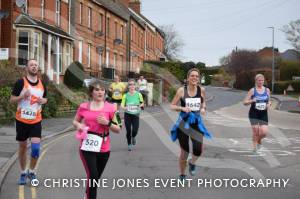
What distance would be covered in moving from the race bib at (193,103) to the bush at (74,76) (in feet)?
69.1

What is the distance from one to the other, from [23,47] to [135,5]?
40585mm

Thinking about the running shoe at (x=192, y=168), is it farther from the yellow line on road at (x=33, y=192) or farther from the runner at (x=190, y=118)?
Answer: the yellow line on road at (x=33, y=192)

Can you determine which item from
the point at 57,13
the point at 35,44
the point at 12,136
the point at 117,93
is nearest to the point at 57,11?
the point at 57,13

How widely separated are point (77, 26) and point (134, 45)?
19.3 meters

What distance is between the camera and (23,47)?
29016 mm

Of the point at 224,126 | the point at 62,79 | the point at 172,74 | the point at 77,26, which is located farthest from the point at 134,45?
the point at 224,126

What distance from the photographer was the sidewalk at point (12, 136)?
10533 millimetres

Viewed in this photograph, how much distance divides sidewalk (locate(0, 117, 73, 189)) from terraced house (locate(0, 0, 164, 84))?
7.73 metres

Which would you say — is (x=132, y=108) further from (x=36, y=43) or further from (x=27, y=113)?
(x=36, y=43)

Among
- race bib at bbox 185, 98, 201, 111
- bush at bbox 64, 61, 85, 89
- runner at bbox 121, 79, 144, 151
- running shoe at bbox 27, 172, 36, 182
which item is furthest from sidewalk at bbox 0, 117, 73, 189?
bush at bbox 64, 61, 85, 89

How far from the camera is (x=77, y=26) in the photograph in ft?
126

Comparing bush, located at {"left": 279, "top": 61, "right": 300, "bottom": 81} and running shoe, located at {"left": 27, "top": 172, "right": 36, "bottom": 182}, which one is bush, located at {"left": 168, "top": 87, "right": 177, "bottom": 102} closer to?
running shoe, located at {"left": 27, "top": 172, "right": 36, "bottom": 182}

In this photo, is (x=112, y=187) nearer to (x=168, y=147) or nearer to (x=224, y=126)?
(x=168, y=147)

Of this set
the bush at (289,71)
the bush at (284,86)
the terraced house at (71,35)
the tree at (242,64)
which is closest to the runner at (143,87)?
the terraced house at (71,35)
